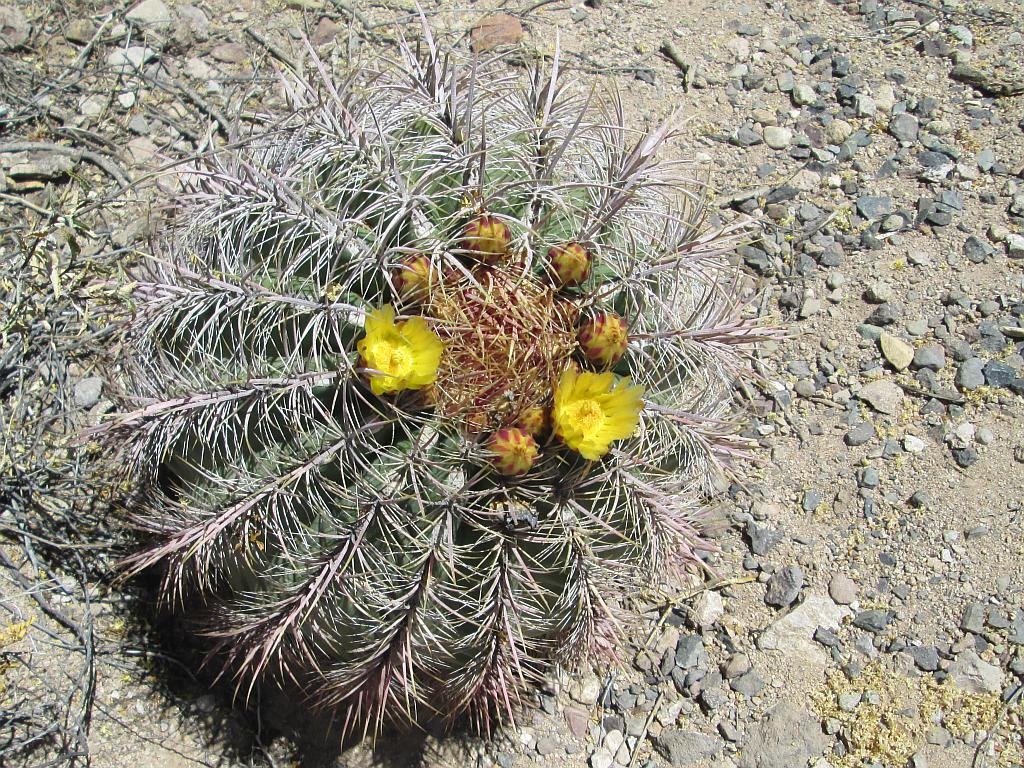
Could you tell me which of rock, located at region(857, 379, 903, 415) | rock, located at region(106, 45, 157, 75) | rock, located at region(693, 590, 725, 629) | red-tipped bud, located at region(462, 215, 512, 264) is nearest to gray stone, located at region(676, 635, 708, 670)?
rock, located at region(693, 590, 725, 629)

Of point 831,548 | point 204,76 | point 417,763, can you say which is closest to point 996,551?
point 831,548

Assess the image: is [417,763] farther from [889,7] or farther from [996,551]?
[889,7]

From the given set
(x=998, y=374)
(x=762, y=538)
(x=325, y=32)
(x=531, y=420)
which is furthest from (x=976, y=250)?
(x=325, y=32)

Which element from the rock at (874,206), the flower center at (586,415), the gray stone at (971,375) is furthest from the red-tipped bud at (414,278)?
the rock at (874,206)

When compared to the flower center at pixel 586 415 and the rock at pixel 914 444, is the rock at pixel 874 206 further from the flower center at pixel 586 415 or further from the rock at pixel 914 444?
the flower center at pixel 586 415

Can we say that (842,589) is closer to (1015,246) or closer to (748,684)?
(748,684)

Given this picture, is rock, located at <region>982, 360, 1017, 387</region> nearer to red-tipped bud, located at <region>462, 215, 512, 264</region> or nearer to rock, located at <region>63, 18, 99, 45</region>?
red-tipped bud, located at <region>462, 215, 512, 264</region>
